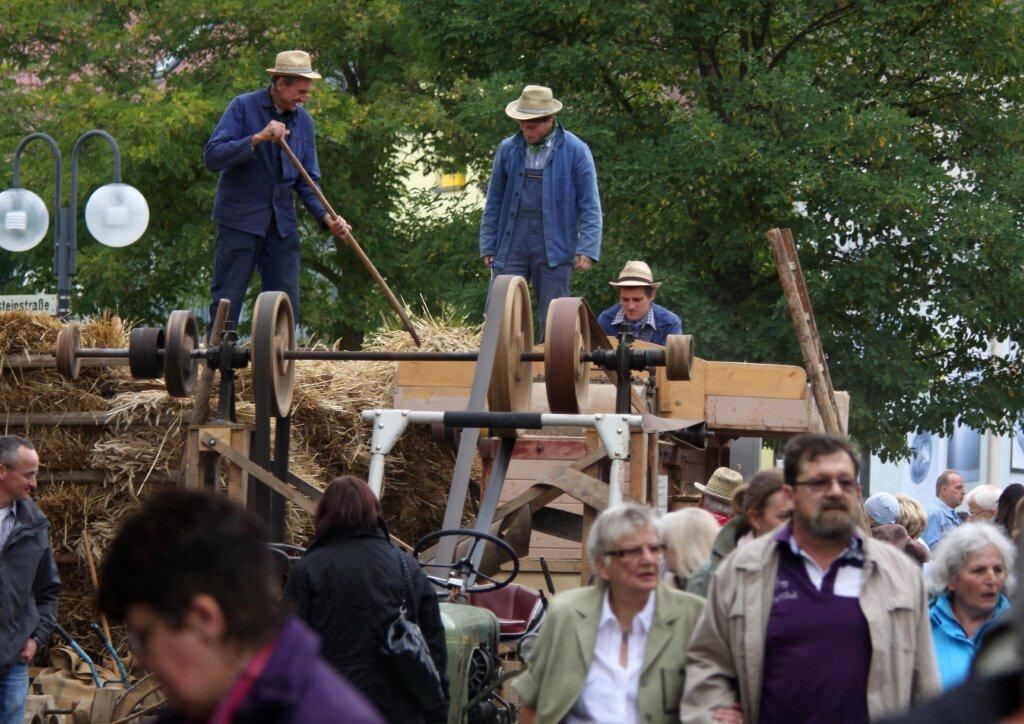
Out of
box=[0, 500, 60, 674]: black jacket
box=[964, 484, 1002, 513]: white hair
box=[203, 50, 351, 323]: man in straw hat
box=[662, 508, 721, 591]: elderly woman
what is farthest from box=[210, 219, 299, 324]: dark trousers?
box=[662, 508, 721, 591]: elderly woman

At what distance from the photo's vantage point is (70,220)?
15.2 meters

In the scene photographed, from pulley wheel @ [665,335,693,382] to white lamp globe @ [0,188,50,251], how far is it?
7.94m

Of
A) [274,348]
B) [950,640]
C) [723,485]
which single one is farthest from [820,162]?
[950,640]

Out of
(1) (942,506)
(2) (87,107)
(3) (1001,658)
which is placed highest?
(2) (87,107)

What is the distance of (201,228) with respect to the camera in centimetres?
2339

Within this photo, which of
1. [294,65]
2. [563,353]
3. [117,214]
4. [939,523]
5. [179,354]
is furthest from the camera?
[117,214]

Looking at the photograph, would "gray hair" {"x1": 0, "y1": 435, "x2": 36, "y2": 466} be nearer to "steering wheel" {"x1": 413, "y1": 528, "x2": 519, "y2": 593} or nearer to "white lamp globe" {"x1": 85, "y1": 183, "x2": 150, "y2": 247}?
"steering wheel" {"x1": 413, "y1": 528, "x2": 519, "y2": 593}

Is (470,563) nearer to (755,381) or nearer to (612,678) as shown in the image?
(612,678)

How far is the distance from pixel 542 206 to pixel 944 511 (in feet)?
12.9

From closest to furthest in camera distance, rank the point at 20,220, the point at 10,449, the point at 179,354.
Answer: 1. the point at 10,449
2. the point at 179,354
3. the point at 20,220

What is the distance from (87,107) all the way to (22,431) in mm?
14032

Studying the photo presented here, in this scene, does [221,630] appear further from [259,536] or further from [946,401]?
[946,401]

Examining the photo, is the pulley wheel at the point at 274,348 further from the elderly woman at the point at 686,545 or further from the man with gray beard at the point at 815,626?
the man with gray beard at the point at 815,626

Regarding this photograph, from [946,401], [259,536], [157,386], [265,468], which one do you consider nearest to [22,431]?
[157,386]
